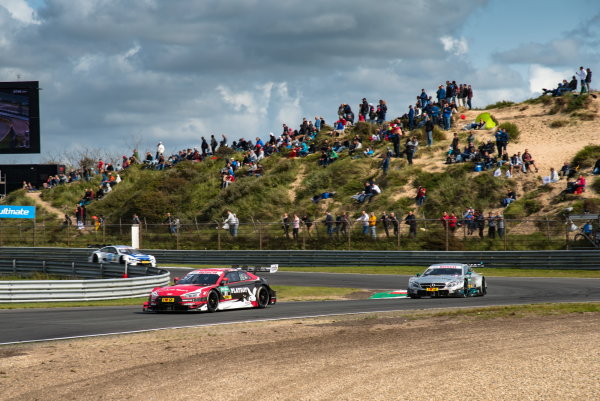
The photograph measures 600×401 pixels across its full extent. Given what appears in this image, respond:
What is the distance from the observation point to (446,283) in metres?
24.5

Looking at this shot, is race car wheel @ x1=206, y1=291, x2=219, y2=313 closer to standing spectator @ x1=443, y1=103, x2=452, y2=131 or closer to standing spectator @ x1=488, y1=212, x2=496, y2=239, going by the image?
standing spectator @ x1=488, y1=212, x2=496, y2=239

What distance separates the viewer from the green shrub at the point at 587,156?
46.9 m

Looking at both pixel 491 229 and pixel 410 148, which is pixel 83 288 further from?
pixel 410 148

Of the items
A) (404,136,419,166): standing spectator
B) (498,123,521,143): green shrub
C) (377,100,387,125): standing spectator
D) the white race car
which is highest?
(377,100,387,125): standing spectator

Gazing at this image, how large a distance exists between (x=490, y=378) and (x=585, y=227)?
26591mm

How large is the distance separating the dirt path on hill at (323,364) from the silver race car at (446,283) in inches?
309

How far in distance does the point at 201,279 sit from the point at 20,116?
41193 millimetres

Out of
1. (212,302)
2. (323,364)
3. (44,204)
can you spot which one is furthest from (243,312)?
(44,204)

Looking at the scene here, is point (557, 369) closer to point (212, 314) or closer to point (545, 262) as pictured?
point (212, 314)

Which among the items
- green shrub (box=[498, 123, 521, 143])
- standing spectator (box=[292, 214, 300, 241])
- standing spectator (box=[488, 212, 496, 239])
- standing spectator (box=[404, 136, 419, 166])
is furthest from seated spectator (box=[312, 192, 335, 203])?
standing spectator (box=[488, 212, 496, 239])

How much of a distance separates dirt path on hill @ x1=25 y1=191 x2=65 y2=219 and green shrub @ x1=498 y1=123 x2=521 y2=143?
112 feet

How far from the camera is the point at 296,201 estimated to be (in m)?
53.5

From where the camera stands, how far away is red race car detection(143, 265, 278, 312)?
66.4 feet

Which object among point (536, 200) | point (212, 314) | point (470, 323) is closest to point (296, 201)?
point (536, 200)
